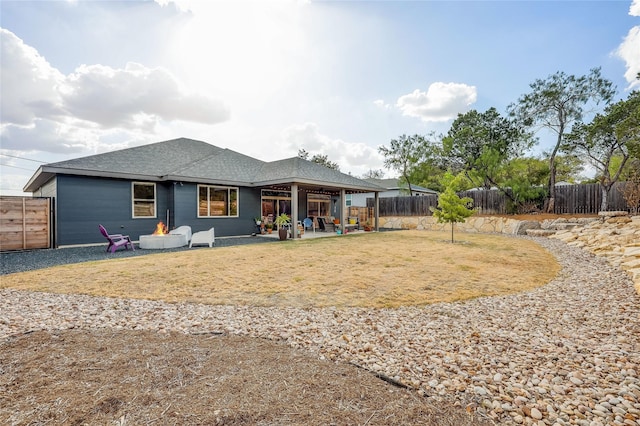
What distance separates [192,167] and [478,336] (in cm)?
1309

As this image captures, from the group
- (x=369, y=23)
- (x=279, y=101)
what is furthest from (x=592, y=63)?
(x=279, y=101)

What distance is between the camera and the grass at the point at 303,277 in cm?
458

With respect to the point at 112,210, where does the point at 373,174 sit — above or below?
above

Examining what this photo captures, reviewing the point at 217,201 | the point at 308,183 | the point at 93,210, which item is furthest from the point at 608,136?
the point at 93,210

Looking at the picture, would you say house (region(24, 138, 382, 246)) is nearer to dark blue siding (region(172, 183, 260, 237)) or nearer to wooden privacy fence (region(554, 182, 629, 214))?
dark blue siding (region(172, 183, 260, 237))

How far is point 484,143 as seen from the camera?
70.9ft

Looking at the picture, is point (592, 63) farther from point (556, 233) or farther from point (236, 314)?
point (236, 314)

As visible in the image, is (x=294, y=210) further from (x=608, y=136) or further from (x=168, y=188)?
(x=608, y=136)

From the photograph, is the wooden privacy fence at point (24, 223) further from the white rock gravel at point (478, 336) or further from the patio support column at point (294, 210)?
the patio support column at point (294, 210)

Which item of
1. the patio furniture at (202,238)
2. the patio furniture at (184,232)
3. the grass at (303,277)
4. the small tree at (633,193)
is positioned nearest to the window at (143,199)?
the patio furniture at (184,232)

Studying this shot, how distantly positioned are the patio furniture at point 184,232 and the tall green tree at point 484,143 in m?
18.1

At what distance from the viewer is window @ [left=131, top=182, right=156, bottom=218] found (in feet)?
38.1

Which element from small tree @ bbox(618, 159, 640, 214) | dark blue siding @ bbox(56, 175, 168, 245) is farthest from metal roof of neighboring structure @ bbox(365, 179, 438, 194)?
dark blue siding @ bbox(56, 175, 168, 245)

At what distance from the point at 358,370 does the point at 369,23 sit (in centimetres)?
1088
